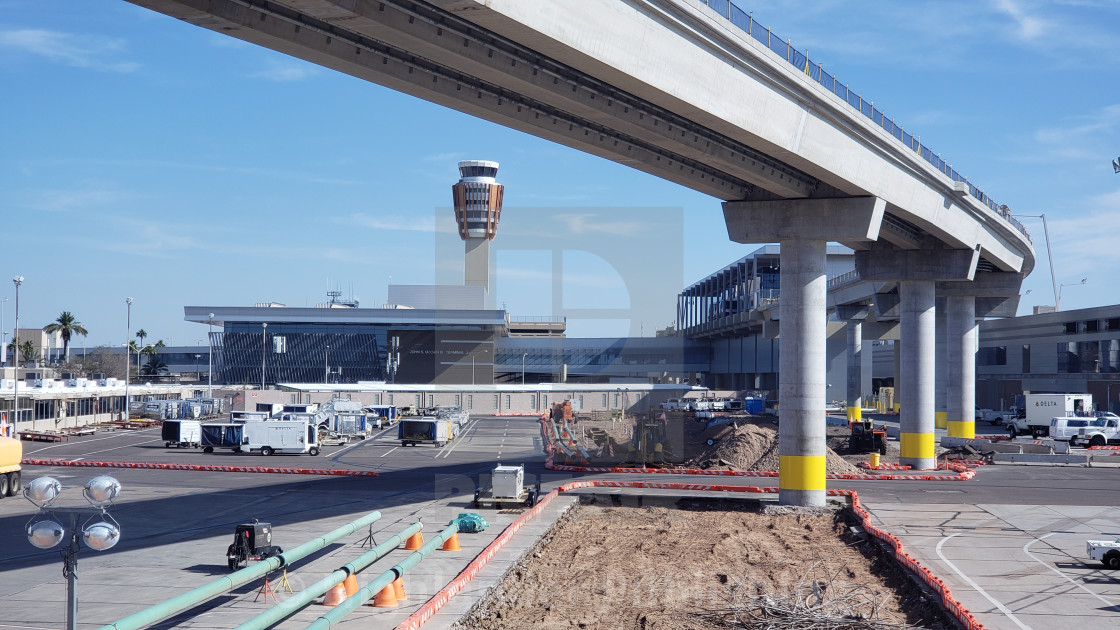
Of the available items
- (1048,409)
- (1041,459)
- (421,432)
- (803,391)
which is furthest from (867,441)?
(421,432)

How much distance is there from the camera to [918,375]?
54188mm

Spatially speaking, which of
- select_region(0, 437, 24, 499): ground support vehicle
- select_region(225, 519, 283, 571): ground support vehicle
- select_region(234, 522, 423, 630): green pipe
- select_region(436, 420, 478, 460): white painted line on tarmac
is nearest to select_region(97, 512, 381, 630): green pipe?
select_region(234, 522, 423, 630): green pipe

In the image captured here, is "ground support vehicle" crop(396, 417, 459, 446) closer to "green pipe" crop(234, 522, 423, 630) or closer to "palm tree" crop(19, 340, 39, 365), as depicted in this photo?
"green pipe" crop(234, 522, 423, 630)

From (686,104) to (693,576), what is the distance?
41.9 ft

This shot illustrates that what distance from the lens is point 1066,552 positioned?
1114 inches

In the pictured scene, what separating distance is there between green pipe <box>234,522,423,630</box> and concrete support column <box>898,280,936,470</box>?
37.0 metres

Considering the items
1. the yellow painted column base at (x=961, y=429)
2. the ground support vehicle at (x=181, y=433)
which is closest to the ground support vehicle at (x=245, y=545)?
the ground support vehicle at (x=181, y=433)

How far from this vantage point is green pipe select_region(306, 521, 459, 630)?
1693 centimetres

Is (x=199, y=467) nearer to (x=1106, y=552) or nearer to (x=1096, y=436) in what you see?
(x=1106, y=552)

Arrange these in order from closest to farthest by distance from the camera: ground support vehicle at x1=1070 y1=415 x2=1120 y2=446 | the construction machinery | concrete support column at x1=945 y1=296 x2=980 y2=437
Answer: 1. the construction machinery
2. ground support vehicle at x1=1070 y1=415 x2=1120 y2=446
3. concrete support column at x1=945 y1=296 x2=980 y2=437

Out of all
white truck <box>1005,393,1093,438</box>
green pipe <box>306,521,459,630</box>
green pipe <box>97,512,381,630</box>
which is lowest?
green pipe <box>306,521,459,630</box>

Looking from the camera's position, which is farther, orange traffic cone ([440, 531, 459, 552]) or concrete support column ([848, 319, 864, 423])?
concrete support column ([848, 319, 864, 423])

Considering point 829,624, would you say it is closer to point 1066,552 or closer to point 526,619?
point 526,619

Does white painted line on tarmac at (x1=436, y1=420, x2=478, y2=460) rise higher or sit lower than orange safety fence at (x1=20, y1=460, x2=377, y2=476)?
lower
